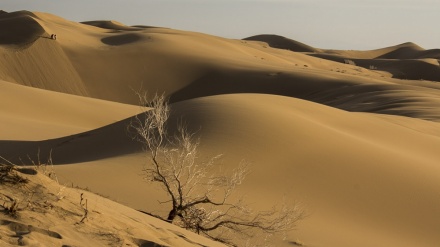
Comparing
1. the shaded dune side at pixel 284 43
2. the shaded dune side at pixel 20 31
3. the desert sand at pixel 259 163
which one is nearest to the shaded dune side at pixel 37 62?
the shaded dune side at pixel 20 31

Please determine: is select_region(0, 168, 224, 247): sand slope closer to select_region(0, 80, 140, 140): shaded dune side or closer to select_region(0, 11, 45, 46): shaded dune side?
select_region(0, 80, 140, 140): shaded dune side

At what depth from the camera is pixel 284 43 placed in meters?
118

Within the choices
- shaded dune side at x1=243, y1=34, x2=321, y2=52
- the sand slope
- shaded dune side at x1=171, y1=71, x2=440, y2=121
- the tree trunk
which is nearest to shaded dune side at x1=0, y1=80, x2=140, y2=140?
shaded dune side at x1=171, y1=71, x2=440, y2=121

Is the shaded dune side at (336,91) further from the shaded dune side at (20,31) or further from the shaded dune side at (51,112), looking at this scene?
the shaded dune side at (51,112)

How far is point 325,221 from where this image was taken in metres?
10.8

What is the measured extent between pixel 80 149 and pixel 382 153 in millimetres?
6987

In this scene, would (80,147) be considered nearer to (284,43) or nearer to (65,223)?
(65,223)

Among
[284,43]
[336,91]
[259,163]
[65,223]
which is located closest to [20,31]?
[336,91]

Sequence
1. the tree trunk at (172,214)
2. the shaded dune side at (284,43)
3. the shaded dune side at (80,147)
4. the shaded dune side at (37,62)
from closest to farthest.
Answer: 1. the tree trunk at (172,214)
2. the shaded dune side at (80,147)
3. the shaded dune side at (37,62)
4. the shaded dune side at (284,43)

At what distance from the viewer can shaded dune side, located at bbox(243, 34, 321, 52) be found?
113m

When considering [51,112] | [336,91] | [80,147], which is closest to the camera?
[80,147]

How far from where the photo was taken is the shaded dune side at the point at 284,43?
11256 cm

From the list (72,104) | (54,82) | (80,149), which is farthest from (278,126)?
(54,82)

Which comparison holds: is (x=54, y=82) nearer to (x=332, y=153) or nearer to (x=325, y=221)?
(x=332, y=153)
